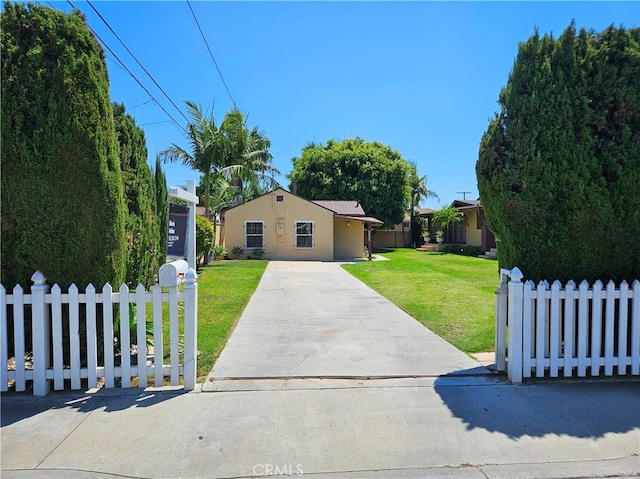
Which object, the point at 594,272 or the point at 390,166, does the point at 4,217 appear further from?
the point at 390,166

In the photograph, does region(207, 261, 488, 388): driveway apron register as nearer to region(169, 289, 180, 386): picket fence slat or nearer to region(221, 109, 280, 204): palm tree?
region(169, 289, 180, 386): picket fence slat

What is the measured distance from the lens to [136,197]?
4.91 meters

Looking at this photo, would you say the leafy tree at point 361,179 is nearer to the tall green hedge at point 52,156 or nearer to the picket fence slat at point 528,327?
the picket fence slat at point 528,327

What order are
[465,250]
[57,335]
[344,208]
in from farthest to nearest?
[465,250] < [344,208] < [57,335]

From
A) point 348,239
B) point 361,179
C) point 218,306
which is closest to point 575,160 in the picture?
point 218,306

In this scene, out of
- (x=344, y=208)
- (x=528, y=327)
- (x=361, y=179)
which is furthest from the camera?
(x=361, y=179)

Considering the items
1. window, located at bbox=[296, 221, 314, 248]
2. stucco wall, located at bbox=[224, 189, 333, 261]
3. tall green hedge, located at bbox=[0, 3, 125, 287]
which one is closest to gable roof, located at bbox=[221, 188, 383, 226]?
stucco wall, located at bbox=[224, 189, 333, 261]

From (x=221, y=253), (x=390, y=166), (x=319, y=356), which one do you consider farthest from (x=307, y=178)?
(x=319, y=356)

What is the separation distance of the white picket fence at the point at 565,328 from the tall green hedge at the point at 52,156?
4.18 meters

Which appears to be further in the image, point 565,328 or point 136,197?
point 136,197

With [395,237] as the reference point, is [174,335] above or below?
below

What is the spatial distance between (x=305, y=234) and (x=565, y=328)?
1893cm

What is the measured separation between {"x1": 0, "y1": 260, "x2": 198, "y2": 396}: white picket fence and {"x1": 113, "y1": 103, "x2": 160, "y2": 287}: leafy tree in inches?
32.8

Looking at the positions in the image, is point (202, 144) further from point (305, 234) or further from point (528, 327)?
point (528, 327)
